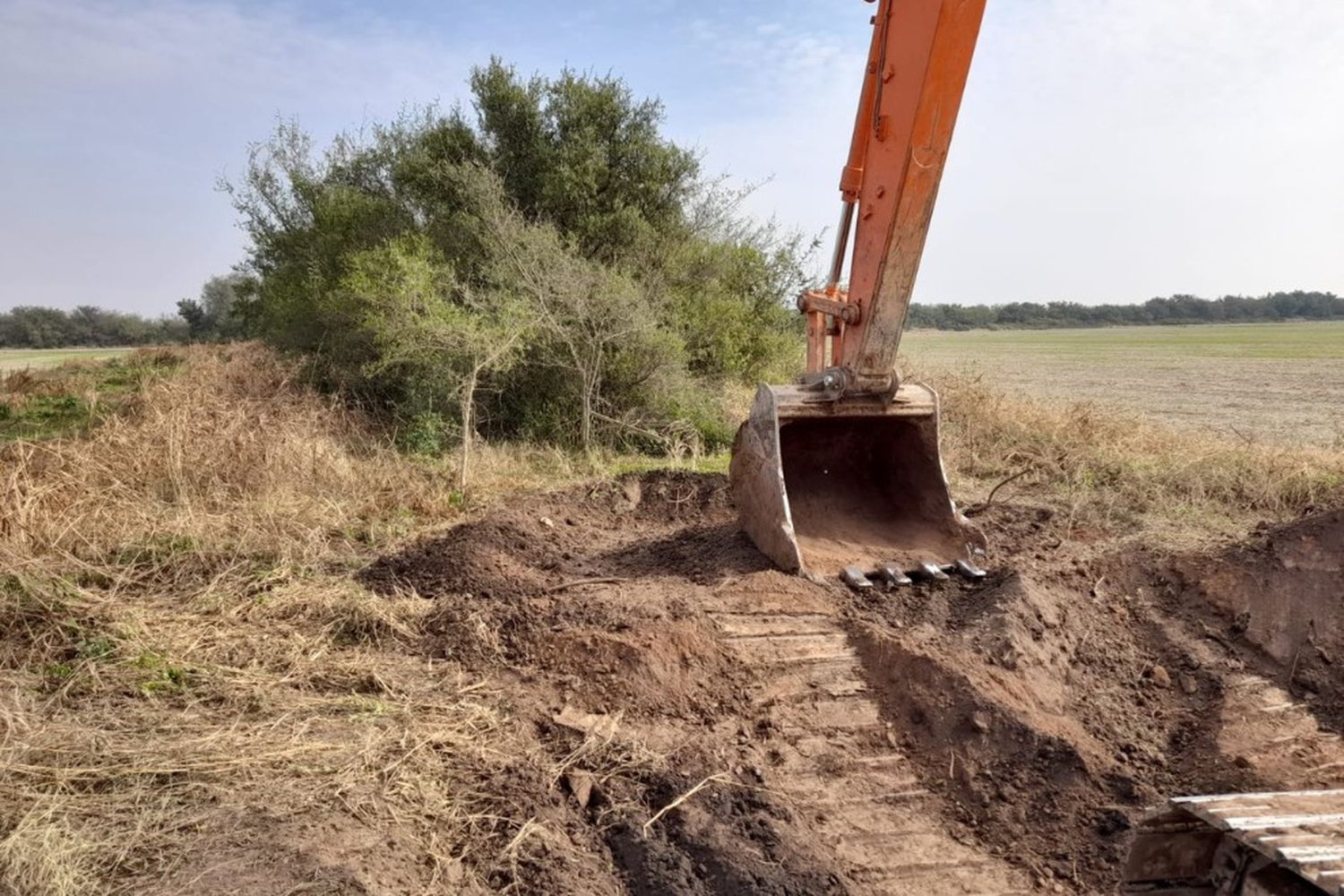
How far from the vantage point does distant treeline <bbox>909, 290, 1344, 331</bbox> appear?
75.6m

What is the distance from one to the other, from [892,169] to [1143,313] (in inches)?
3575

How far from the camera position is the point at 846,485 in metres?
6.40

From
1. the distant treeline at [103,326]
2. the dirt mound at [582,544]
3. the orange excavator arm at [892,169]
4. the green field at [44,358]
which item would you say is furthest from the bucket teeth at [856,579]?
the distant treeline at [103,326]

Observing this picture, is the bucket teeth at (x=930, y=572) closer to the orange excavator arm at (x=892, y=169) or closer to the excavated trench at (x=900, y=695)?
the excavated trench at (x=900, y=695)

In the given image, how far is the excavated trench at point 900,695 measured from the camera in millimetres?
3197

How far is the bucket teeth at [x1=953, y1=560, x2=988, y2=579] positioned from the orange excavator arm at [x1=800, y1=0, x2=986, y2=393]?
115 cm

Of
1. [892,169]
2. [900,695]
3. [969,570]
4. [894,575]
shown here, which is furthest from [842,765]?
[892,169]

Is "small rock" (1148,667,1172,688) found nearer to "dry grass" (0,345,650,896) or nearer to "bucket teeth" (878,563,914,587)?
"bucket teeth" (878,563,914,587)

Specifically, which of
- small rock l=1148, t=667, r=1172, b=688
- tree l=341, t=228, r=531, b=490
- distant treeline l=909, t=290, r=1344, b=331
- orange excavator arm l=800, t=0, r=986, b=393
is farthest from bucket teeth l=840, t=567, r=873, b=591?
distant treeline l=909, t=290, r=1344, b=331

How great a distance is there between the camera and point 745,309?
469 inches

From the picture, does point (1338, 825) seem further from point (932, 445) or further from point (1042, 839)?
point (932, 445)

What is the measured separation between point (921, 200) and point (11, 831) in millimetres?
4773

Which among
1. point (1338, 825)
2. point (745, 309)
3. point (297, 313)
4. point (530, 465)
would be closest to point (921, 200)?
point (1338, 825)

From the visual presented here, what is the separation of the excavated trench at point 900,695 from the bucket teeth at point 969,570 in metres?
0.08
